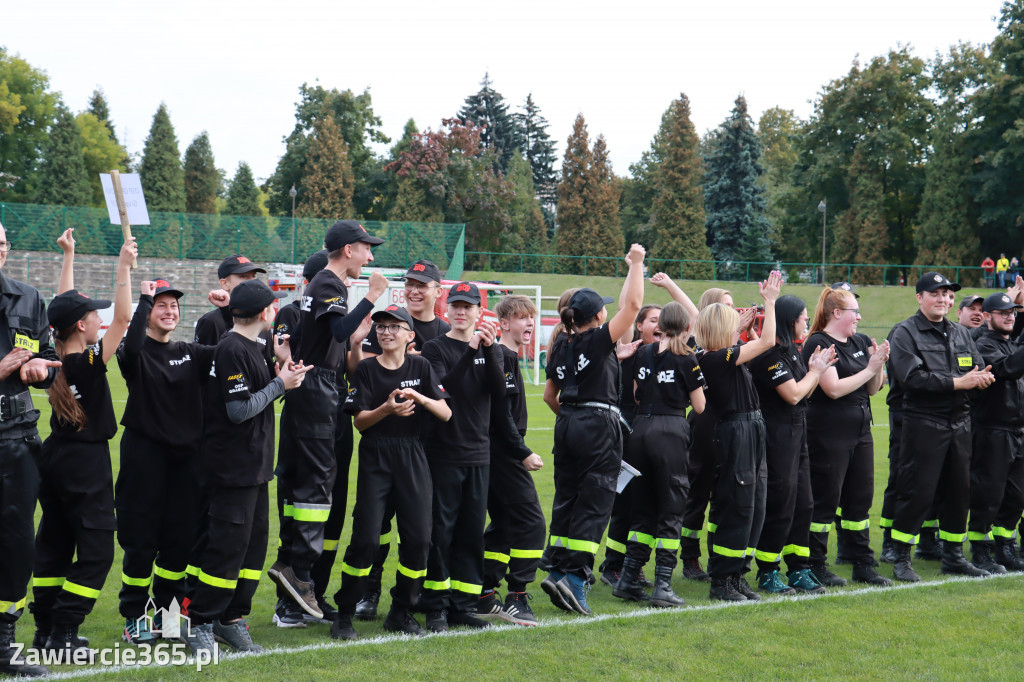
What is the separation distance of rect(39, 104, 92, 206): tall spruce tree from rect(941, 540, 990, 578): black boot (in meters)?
64.8

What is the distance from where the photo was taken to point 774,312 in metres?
6.73

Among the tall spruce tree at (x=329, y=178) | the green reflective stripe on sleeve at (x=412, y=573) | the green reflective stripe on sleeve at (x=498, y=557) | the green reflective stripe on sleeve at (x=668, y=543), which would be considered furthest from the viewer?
the tall spruce tree at (x=329, y=178)

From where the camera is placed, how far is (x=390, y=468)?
5.77 meters

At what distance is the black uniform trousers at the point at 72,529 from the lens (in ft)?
17.4

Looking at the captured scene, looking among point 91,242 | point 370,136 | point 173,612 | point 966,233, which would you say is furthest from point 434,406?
point 370,136

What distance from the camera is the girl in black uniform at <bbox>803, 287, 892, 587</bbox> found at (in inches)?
293

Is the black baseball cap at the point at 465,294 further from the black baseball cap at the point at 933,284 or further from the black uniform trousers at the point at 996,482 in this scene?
the black uniform trousers at the point at 996,482

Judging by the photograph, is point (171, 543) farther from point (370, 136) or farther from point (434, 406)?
point (370, 136)

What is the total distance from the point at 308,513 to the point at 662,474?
8.28 ft

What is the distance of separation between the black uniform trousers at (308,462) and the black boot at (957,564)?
525 cm

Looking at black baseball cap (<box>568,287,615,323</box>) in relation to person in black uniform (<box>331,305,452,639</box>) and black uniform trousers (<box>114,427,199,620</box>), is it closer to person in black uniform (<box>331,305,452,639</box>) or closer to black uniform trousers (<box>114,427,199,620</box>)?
person in black uniform (<box>331,305,452,639</box>)

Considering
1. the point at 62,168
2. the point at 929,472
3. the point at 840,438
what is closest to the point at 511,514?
the point at 840,438

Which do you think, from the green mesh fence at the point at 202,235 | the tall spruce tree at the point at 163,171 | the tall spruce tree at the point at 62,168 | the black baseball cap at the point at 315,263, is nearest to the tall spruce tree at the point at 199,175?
the tall spruce tree at the point at 163,171

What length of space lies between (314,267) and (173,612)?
9.05 feet
